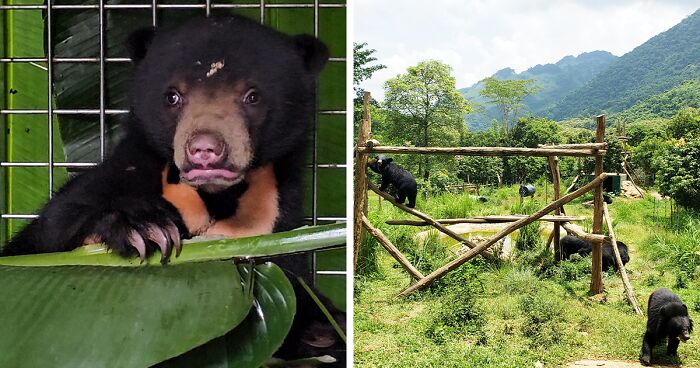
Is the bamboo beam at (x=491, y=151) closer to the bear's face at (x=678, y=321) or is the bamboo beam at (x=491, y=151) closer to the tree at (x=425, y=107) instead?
the tree at (x=425, y=107)

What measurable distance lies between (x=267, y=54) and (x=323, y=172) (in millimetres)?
290

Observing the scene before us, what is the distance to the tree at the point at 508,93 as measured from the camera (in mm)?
4746

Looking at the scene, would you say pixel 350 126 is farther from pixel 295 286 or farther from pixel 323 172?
pixel 295 286

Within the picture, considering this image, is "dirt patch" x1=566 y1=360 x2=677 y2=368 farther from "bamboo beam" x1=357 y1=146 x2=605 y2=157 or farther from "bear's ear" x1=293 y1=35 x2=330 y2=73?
"bear's ear" x1=293 y1=35 x2=330 y2=73

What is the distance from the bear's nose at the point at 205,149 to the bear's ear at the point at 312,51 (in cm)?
28

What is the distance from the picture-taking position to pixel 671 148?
4.03 meters

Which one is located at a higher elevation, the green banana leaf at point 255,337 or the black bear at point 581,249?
the green banana leaf at point 255,337

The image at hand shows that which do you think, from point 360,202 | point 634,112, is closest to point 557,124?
point 634,112

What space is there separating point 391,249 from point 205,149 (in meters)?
2.90

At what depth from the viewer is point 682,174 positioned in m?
3.98

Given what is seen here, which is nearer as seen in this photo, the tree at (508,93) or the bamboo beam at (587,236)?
the bamboo beam at (587,236)

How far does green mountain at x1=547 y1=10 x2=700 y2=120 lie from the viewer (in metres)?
4.44

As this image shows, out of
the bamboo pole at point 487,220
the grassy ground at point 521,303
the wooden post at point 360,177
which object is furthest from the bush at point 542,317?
the wooden post at point 360,177

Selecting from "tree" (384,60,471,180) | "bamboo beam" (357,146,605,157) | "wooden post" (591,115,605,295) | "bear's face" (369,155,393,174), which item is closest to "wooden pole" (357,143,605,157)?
"bamboo beam" (357,146,605,157)
